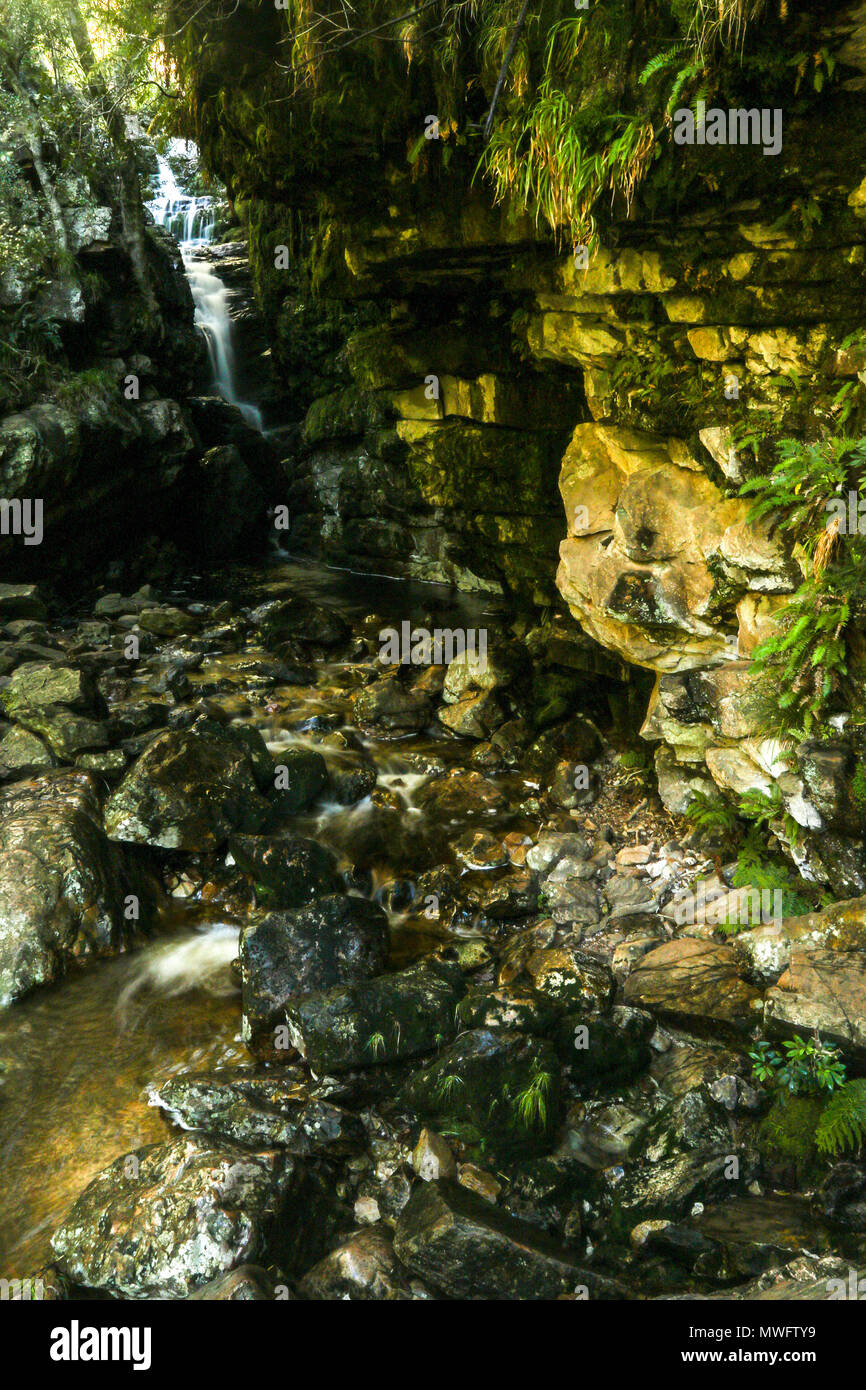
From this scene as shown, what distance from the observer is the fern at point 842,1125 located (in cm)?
489

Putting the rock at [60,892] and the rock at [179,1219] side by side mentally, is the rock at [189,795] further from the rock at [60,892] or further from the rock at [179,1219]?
the rock at [179,1219]

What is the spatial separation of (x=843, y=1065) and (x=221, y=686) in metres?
9.57

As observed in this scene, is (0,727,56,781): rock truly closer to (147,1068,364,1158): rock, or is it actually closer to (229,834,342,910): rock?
(229,834,342,910): rock

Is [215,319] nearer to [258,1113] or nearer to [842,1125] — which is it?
[258,1113]

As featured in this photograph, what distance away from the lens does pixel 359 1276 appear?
455cm

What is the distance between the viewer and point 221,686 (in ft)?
42.5

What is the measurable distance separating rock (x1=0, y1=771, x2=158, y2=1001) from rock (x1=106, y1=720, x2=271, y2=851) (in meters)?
0.30

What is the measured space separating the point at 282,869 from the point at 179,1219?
3633 mm

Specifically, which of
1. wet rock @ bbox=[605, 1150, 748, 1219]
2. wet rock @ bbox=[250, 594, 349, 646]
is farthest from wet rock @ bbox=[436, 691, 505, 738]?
wet rock @ bbox=[605, 1150, 748, 1219]

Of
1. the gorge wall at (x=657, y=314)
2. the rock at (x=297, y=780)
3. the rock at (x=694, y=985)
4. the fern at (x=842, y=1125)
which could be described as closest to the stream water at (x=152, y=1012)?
the rock at (x=297, y=780)

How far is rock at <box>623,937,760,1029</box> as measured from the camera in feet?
19.8

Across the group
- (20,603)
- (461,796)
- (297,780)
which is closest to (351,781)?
(297,780)

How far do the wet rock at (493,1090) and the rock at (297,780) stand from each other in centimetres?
432
